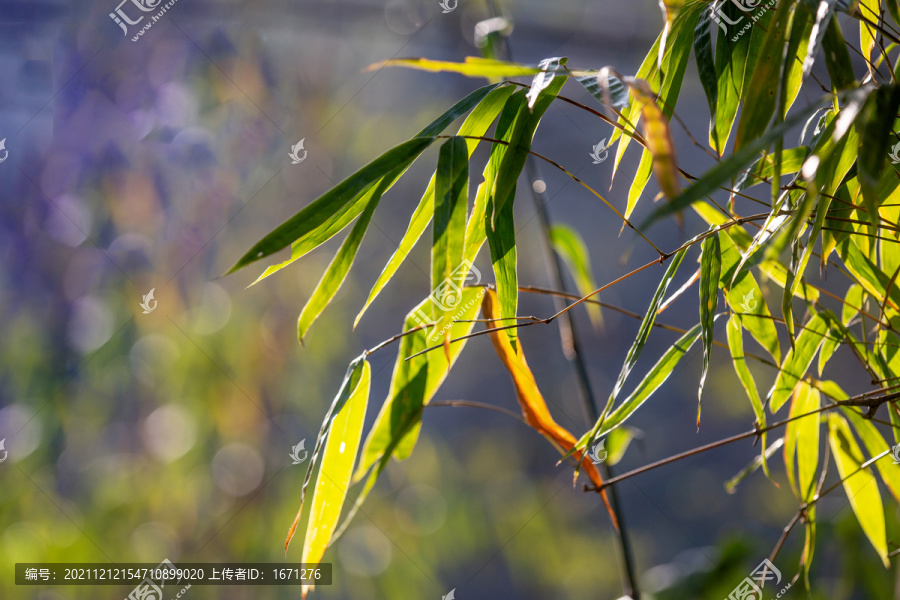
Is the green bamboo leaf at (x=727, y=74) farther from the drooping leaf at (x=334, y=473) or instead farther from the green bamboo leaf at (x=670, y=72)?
the drooping leaf at (x=334, y=473)

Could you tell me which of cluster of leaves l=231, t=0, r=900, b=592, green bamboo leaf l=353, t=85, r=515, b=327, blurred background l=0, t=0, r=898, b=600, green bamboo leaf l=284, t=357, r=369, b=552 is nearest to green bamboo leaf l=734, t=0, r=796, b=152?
cluster of leaves l=231, t=0, r=900, b=592

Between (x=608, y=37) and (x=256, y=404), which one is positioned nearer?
(x=256, y=404)

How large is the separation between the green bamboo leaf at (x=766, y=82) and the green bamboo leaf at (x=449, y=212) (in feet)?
0.42

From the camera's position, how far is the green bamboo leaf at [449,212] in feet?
0.95

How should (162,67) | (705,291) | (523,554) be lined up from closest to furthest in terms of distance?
(705,291) < (162,67) < (523,554)

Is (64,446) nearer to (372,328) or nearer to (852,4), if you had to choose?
(372,328)

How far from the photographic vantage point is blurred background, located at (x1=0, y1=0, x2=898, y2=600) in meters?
1.07

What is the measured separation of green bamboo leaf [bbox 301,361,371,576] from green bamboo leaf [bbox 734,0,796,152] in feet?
0.81

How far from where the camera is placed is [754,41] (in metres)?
0.33

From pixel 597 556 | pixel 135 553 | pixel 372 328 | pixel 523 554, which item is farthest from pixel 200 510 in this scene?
pixel 597 556

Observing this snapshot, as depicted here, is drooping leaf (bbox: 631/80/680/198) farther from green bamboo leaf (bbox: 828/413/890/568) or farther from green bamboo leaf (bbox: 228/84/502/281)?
green bamboo leaf (bbox: 828/413/890/568)

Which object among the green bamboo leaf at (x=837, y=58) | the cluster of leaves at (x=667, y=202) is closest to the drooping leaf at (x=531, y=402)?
the cluster of leaves at (x=667, y=202)

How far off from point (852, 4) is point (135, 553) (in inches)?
48.6

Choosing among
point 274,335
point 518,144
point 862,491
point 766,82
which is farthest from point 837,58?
point 274,335
